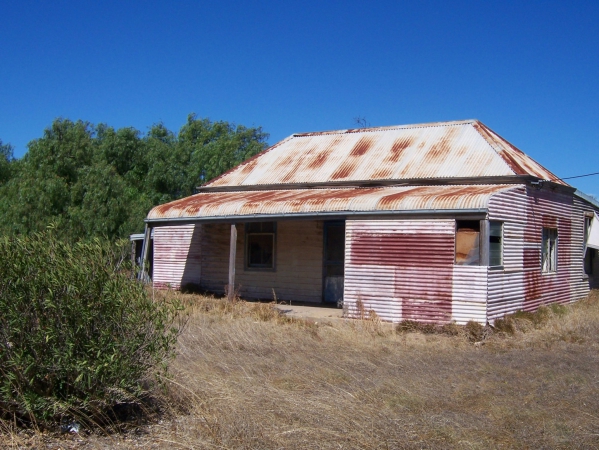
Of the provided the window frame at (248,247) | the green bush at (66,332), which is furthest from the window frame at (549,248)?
the green bush at (66,332)

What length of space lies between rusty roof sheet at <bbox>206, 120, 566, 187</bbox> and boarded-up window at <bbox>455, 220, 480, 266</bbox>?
257 cm

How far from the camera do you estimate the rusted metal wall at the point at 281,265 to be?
16.6 meters

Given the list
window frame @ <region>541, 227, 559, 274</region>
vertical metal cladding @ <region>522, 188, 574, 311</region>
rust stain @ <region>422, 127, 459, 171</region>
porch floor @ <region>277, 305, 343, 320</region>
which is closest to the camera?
porch floor @ <region>277, 305, 343, 320</region>

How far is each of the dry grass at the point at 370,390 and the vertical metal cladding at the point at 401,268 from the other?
3.15 ft

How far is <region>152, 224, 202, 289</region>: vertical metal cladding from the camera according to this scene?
701 inches

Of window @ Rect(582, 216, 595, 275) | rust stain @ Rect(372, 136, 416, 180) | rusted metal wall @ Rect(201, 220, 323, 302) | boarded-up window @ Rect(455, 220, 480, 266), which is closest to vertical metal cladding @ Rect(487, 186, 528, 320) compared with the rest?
boarded-up window @ Rect(455, 220, 480, 266)

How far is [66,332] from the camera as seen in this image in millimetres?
5656

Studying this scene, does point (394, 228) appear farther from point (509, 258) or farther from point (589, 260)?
point (589, 260)

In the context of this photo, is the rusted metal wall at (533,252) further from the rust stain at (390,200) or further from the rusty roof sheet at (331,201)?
the rust stain at (390,200)

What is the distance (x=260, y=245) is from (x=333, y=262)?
2.16m

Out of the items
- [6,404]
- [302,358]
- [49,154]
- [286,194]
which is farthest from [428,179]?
[49,154]

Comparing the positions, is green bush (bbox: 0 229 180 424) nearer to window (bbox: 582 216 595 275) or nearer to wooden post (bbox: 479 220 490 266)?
wooden post (bbox: 479 220 490 266)

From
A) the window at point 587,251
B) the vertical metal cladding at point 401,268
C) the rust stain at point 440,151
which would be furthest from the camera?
the window at point 587,251

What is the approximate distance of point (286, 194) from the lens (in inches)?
643
